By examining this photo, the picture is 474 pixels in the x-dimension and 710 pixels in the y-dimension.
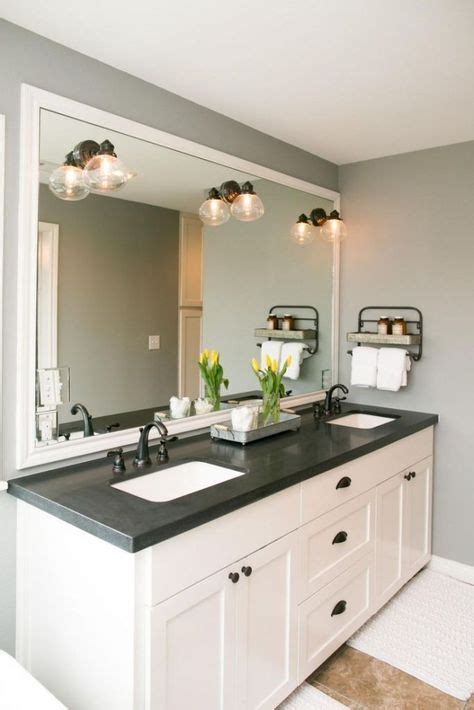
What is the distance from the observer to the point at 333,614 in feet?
6.87

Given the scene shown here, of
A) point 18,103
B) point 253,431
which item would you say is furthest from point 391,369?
point 18,103

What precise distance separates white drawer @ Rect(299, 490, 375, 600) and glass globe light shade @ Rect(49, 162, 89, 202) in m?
Answer: 1.39

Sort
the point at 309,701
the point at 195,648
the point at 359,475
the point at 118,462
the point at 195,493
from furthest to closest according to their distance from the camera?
the point at 359,475, the point at 309,701, the point at 118,462, the point at 195,493, the point at 195,648

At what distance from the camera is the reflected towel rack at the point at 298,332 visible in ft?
9.35

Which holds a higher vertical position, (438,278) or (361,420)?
(438,278)

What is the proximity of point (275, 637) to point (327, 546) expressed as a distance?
40 cm

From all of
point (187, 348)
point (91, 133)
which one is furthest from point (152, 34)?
point (187, 348)

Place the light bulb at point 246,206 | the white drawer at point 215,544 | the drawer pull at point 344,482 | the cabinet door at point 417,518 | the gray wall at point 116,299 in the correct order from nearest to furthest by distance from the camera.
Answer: the white drawer at point 215,544 → the gray wall at point 116,299 → the drawer pull at point 344,482 → the light bulb at point 246,206 → the cabinet door at point 417,518

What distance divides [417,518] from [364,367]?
837 mm

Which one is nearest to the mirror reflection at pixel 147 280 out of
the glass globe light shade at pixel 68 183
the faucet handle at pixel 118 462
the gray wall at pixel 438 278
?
the glass globe light shade at pixel 68 183

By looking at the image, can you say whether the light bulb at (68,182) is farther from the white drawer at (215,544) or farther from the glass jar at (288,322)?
the glass jar at (288,322)

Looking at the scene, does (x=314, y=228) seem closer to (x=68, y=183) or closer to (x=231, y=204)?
(x=231, y=204)

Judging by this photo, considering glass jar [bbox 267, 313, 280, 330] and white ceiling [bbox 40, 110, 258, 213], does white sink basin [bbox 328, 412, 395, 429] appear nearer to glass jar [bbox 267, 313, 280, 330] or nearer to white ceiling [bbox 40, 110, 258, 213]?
glass jar [bbox 267, 313, 280, 330]

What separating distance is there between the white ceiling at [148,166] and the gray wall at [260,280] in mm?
192
